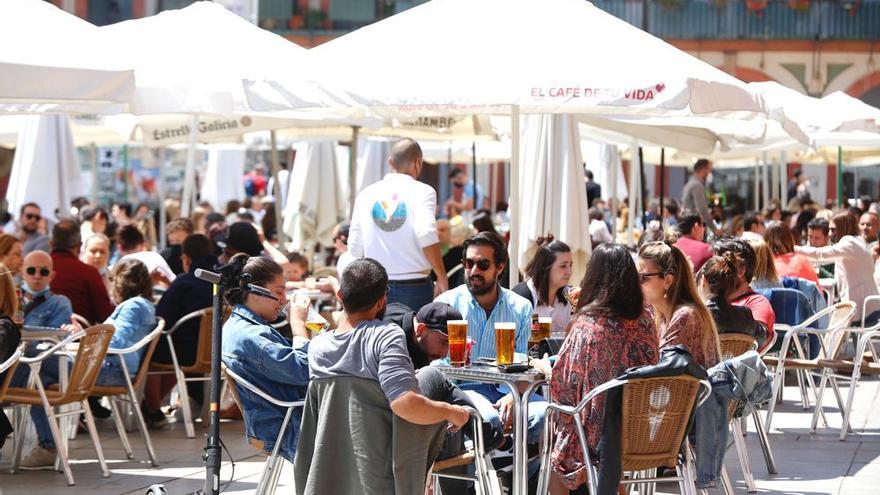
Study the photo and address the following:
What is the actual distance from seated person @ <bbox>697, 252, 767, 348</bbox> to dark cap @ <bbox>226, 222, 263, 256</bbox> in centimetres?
319

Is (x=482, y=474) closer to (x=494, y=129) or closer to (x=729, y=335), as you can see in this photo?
(x=729, y=335)

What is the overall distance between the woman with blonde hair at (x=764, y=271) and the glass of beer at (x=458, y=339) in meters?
4.12

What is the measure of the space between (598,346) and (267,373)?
139cm

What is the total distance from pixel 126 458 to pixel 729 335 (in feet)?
11.7

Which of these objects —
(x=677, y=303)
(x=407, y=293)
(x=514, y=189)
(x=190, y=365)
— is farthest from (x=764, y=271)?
(x=190, y=365)

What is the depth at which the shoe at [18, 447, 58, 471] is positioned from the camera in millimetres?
8422

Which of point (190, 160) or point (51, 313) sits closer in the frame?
point (51, 313)

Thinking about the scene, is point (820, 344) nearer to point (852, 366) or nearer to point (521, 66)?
point (852, 366)

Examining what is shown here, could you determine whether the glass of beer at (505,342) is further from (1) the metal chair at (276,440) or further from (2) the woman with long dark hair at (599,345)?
(1) the metal chair at (276,440)

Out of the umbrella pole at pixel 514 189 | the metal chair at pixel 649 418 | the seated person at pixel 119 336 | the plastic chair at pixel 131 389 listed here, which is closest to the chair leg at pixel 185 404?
the seated person at pixel 119 336

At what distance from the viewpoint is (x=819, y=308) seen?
1091 cm

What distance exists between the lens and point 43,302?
29.0ft

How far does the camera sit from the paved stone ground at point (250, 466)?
787 centimetres

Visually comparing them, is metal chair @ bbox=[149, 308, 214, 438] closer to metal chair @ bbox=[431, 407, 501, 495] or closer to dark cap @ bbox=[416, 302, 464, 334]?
dark cap @ bbox=[416, 302, 464, 334]
